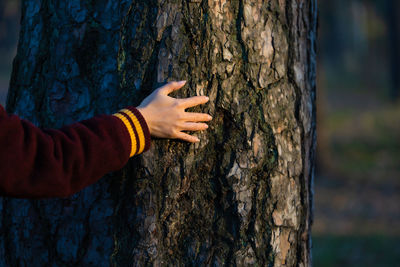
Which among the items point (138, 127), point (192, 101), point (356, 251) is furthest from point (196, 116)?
point (356, 251)

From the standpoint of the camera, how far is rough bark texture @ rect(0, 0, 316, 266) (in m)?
1.85

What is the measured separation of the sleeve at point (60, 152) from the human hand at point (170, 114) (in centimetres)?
7

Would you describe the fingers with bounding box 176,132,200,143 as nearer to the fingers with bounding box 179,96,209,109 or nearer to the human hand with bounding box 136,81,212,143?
the human hand with bounding box 136,81,212,143

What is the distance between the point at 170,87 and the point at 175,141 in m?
0.24

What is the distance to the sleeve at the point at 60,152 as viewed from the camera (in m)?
1.51

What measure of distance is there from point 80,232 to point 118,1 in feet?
3.34

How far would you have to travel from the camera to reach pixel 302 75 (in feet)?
6.87

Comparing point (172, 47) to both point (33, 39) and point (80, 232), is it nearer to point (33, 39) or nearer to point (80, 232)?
point (33, 39)

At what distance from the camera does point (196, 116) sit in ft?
5.98

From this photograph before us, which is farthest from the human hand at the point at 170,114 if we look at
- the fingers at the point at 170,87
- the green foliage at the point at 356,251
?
the green foliage at the point at 356,251

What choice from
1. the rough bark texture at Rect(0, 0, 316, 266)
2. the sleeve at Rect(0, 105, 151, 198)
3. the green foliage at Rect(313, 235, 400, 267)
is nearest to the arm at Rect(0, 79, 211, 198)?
the sleeve at Rect(0, 105, 151, 198)

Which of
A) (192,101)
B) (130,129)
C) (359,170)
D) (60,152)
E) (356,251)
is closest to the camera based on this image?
(60,152)

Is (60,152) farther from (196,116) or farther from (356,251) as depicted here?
(356,251)

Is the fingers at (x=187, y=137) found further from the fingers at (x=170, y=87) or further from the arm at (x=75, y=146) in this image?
the fingers at (x=170, y=87)
